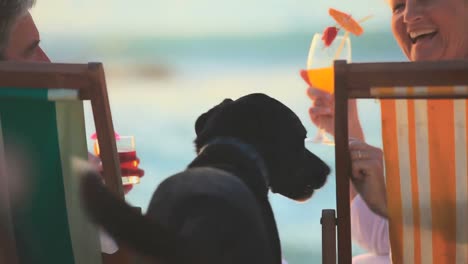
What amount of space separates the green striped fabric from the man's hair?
297 mm

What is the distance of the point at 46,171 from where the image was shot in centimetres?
160

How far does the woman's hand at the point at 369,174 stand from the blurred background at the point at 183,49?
1607mm

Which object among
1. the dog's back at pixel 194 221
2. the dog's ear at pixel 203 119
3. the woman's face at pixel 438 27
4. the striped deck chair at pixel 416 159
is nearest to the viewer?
the dog's back at pixel 194 221

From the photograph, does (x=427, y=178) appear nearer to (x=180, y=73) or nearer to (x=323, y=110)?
(x=323, y=110)

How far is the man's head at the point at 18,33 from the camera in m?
1.80

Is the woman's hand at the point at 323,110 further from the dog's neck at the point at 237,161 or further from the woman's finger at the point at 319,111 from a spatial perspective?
the dog's neck at the point at 237,161

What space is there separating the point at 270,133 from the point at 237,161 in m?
0.18

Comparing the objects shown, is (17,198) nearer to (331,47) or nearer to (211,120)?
(211,120)

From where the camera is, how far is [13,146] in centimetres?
158

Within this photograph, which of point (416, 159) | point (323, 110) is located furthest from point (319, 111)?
point (416, 159)

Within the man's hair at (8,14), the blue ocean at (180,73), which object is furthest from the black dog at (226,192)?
the blue ocean at (180,73)

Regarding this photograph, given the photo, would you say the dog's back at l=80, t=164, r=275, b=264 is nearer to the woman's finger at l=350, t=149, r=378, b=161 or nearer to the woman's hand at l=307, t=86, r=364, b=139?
the woman's finger at l=350, t=149, r=378, b=161

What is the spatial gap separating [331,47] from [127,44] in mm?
1991

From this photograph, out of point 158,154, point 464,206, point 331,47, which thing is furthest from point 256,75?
point 464,206
